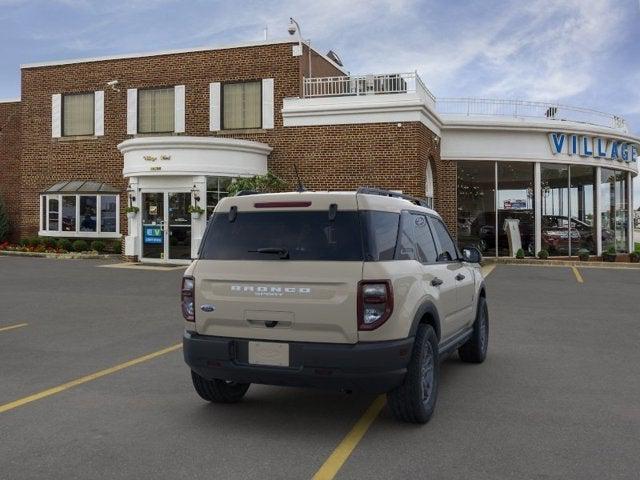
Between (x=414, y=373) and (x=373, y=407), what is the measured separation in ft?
2.77

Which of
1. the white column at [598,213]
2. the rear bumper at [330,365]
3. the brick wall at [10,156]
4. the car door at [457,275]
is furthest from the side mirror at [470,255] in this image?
the brick wall at [10,156]

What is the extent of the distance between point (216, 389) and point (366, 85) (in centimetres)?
1672

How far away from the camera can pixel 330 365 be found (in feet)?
14.5

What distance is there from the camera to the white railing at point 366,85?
784 inches

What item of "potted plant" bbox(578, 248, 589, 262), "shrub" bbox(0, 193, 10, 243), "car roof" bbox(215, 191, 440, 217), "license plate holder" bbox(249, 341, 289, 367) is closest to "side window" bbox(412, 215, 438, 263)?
"car roof" bbox(215, 191, 440, 217)

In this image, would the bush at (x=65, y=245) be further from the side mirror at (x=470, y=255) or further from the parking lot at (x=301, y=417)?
the side mirror at (x=470, y=255)

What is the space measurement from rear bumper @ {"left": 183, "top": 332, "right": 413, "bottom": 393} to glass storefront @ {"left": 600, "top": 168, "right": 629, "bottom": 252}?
899 inches

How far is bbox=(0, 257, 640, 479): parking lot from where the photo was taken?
161 inches

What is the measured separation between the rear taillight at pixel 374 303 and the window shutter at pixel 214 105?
18967 millimetres

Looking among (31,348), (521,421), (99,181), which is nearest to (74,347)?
(31,348)

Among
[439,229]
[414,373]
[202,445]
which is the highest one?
[439,229]

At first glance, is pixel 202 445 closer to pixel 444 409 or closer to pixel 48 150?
pixel 444 409

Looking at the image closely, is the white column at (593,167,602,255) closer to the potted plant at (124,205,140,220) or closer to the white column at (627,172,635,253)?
the white column at (627,172,635,253)

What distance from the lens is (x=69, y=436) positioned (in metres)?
4.63
